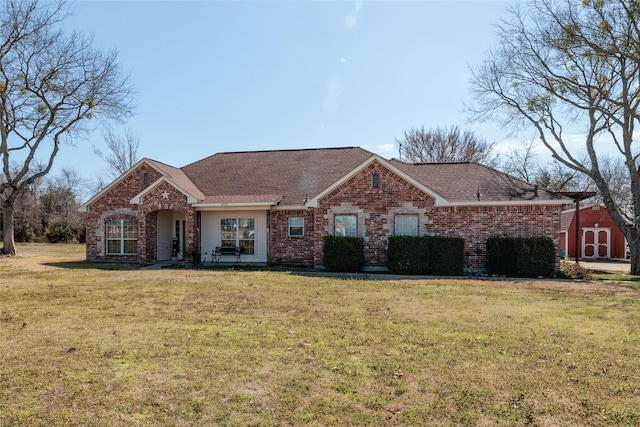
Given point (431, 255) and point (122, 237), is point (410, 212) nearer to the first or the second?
point (431, 255)

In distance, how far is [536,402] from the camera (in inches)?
166

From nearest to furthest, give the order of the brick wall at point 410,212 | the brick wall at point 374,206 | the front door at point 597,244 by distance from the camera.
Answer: the brick wall at point 410,212 → the brick wall at point 374,206 → the front door at point 597,244

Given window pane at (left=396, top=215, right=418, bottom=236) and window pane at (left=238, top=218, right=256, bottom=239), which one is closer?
window pane at (left=396, top=215, right=418, bottom=236)

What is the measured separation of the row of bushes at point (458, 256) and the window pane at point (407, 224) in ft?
4.01

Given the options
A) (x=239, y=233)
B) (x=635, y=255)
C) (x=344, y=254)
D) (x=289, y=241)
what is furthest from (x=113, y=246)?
(x=635, y=255)

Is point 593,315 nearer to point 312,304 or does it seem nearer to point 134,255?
point 312,304

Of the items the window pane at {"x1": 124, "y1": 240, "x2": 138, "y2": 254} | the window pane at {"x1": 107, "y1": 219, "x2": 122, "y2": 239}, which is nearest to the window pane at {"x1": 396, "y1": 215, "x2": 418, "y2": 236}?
the window pane at {"x1": 124, "y1": 240, "x2": 138, "y2": 254}

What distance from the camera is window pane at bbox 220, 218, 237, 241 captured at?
1927cm

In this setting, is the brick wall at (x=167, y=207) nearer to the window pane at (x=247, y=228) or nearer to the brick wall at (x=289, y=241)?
the window pane at (x=247, y=228)

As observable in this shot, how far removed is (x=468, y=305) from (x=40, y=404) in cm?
813

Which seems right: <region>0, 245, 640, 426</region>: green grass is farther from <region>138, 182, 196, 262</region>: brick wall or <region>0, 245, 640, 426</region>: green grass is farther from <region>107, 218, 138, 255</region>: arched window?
<region>107, 218, 138, 255</region>: arched window

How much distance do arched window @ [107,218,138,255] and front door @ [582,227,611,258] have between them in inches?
1189

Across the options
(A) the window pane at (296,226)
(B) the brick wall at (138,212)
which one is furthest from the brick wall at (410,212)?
(B) the brick wall at (138,212)

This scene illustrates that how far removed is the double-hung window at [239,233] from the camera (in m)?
19.1
